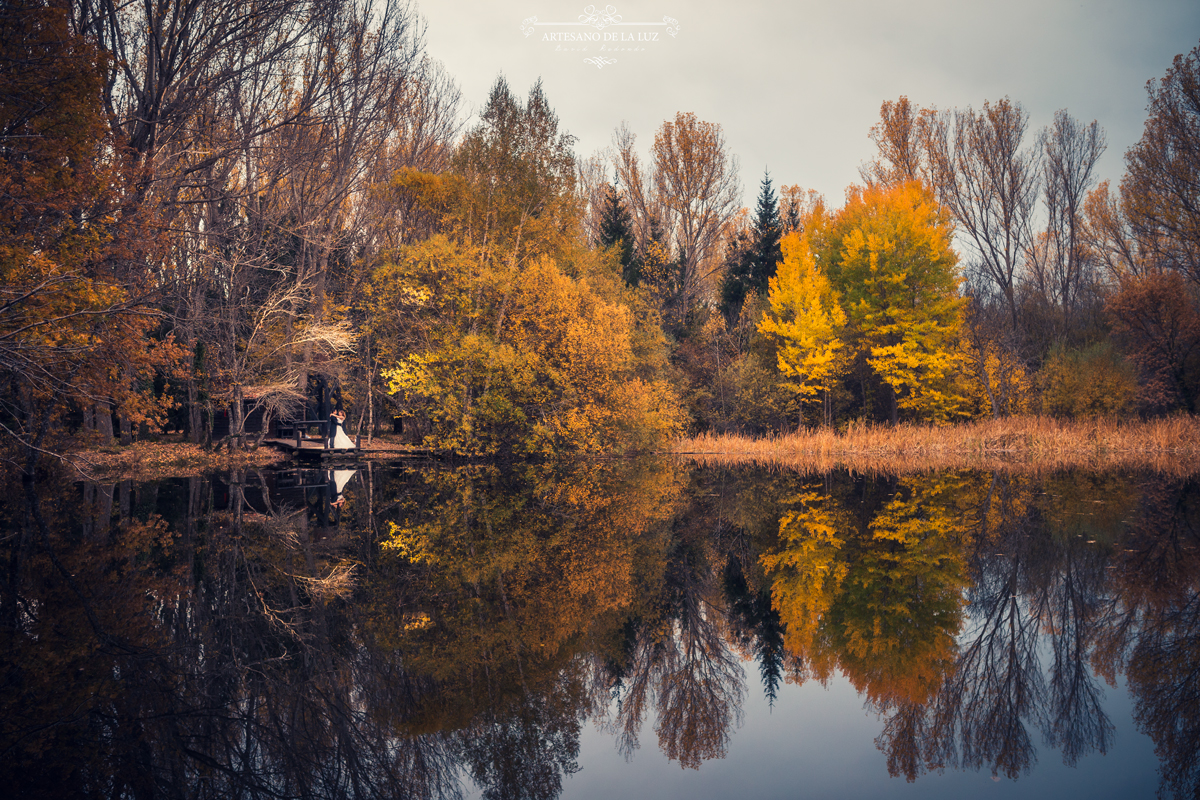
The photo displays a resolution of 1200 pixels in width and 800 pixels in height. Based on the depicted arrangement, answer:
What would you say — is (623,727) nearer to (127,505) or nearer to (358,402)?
(127,505)

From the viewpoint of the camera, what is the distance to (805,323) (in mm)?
30000

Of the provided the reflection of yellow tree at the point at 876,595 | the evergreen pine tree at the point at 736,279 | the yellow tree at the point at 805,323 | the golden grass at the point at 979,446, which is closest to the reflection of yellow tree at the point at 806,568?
the reflection of yellow tree at the point at 876,595

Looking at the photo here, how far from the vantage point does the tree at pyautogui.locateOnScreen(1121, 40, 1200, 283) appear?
27094 mm

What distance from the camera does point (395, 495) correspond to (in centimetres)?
1472

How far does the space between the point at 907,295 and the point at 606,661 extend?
96.9 ft

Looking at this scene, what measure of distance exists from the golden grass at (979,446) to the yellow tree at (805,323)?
3804 mm

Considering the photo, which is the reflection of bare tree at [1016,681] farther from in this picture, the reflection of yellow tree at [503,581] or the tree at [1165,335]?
the tree at [1165,335]

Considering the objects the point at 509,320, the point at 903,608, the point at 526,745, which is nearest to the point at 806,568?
the point at 903,608

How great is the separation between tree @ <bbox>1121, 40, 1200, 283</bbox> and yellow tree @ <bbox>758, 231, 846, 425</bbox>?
13.2 metres

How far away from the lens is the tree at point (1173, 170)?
27.1m

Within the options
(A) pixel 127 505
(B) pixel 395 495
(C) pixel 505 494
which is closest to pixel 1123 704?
(C) pixel 505 494

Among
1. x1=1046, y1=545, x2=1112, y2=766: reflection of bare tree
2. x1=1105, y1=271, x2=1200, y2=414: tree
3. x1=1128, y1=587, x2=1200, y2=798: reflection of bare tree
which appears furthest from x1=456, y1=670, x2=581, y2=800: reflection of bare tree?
x1=1105, y1=271, x2=1200, y2=414: tree

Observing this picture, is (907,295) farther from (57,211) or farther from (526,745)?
(526,745)

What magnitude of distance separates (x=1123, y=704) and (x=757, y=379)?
90.7 feet
